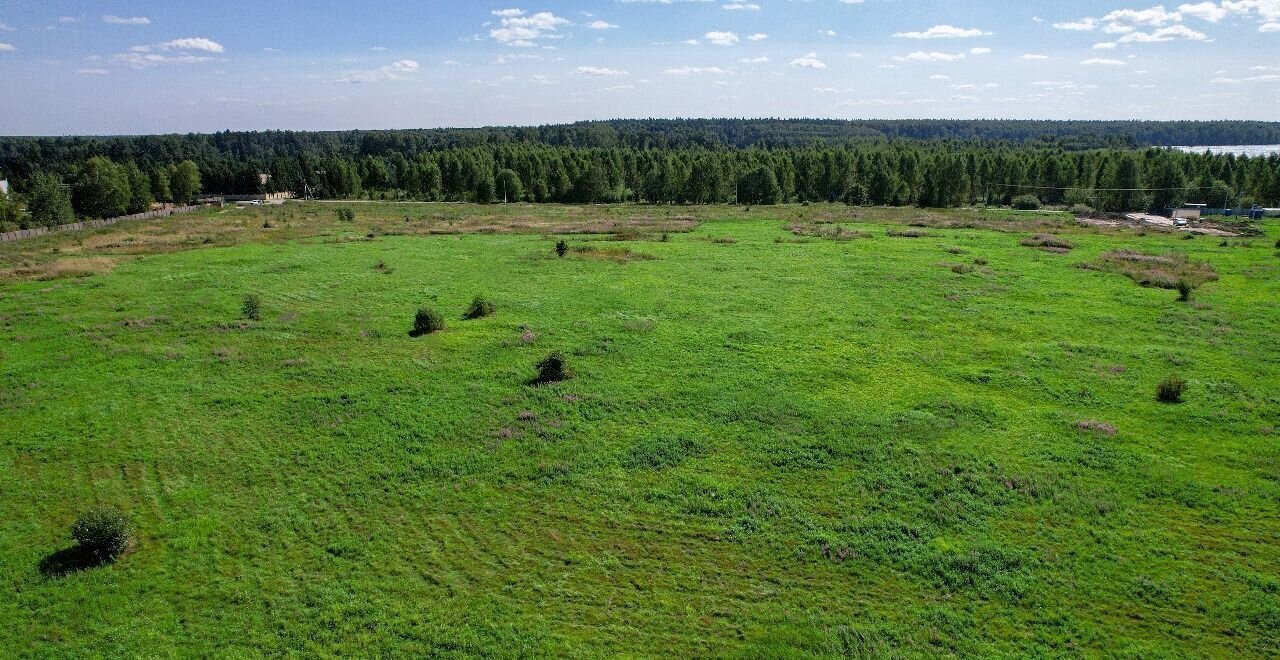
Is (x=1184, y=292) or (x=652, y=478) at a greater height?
(x=1184, y=292)

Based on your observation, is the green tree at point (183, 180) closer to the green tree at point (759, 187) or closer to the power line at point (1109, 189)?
the green tree at point (759, 187)

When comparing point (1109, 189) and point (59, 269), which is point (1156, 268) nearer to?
point (1109, 189)

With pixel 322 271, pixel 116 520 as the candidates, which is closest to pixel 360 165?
pixel 322 271

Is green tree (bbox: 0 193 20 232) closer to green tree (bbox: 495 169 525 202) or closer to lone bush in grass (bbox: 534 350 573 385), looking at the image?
green tree (bbox: 495 169 525 202)

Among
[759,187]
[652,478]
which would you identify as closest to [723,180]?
[759,187]

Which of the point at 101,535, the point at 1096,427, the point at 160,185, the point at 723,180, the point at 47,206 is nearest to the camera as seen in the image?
the point at 101,535

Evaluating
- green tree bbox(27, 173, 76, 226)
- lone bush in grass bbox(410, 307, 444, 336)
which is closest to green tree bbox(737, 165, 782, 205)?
lone bush in grass bbox(410, 307, 444, 336)

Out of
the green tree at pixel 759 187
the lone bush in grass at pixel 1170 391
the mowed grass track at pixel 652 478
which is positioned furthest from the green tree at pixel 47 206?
the lone bush in grass at pixel 1170 391
